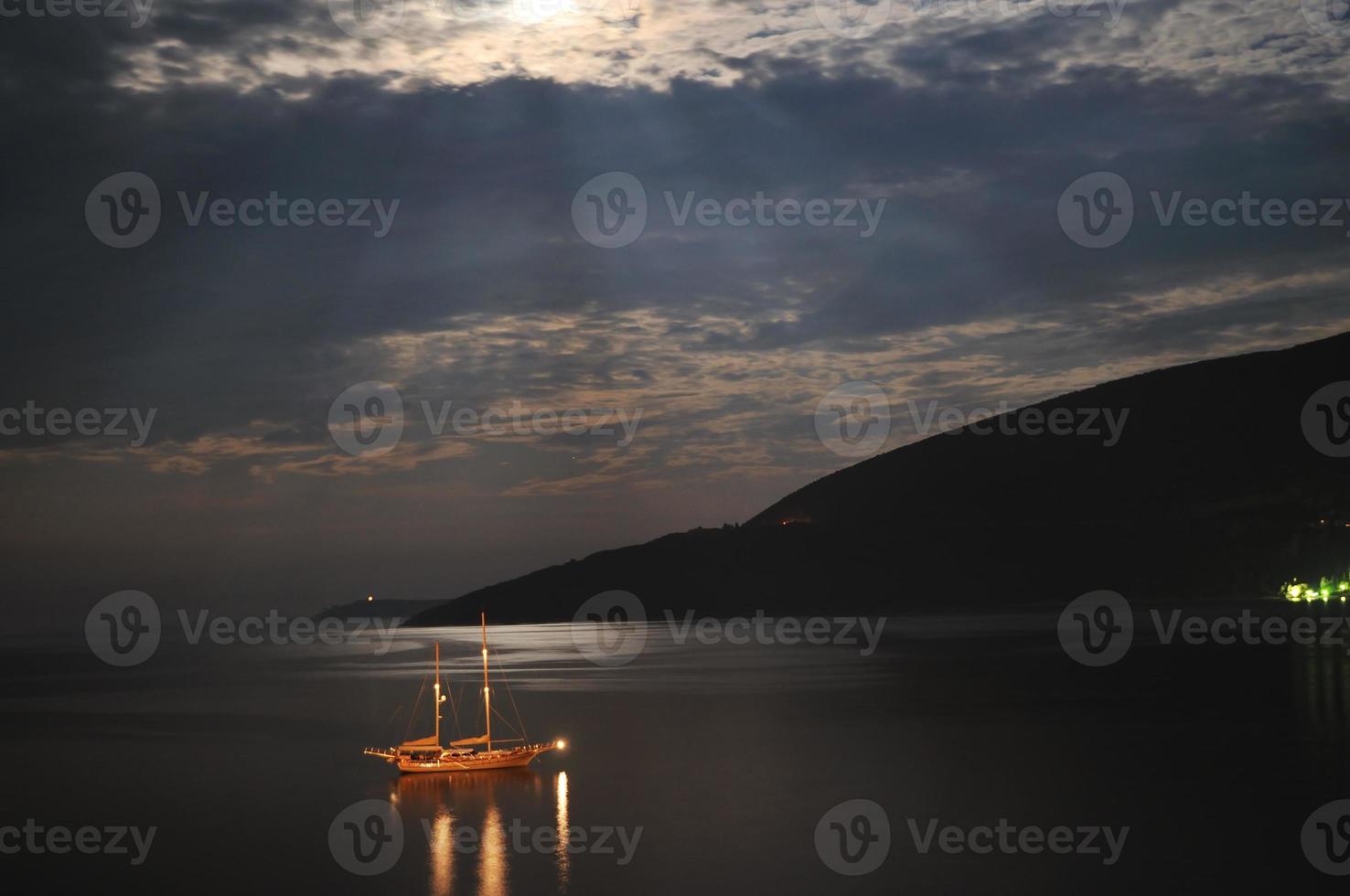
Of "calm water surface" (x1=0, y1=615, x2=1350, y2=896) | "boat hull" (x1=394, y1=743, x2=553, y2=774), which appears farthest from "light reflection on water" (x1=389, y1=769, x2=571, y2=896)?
"boat hull" (x1=394, y1=743, x2=553, y2=774)

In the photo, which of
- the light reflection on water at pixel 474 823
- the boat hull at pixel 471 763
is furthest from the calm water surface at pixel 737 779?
the boat hull at pixel 471 763

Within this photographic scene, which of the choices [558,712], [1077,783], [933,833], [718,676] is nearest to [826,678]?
[718,676]

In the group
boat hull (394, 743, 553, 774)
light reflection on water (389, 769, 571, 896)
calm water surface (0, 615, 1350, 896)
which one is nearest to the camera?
calm water surface (0, 615, 1350, 896)

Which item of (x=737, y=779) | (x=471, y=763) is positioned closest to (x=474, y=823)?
(x=471, y=763)

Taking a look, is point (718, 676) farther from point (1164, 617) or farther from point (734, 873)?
point (1164, 617)

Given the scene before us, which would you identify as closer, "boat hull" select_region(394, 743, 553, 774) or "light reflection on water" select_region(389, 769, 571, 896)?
"light reflection on water" select_region(389, 769, 571, 896)

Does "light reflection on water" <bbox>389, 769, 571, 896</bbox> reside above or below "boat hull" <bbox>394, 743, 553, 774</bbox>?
below

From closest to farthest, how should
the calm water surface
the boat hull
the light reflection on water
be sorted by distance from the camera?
the calm water surface < the light reflection on water < the boat hull

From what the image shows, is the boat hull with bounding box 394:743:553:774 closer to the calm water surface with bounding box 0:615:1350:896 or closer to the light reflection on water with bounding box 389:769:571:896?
the light reflection on water with bounding box 389:769:571:896

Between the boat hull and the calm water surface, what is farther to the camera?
the boat hull
